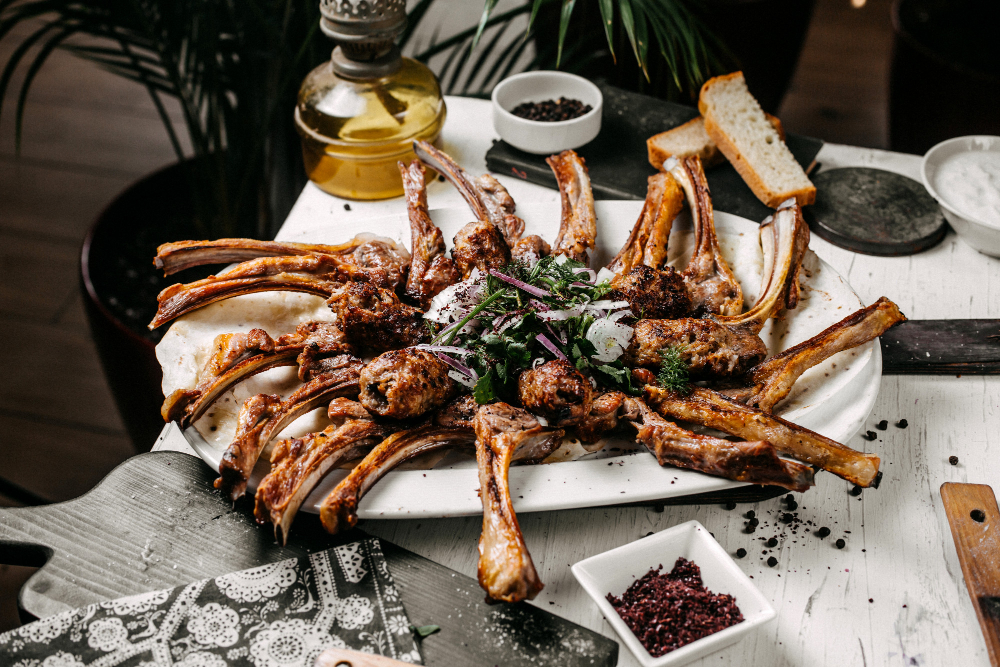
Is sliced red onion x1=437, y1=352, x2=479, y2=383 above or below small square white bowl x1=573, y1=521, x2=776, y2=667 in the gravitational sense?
above

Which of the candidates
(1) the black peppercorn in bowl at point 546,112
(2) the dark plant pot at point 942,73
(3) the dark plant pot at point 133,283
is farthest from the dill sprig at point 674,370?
(2) the dark plant pot at point 942,73

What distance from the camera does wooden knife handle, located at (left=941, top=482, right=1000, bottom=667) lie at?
1.81 meters

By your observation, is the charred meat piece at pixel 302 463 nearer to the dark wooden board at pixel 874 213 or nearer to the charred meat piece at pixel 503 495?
the charred meat piece at pixel 503 495

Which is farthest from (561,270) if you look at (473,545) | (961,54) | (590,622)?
(961,54)

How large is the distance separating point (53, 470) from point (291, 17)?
2514 millimetres

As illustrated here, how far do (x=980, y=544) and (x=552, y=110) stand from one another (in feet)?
7.41

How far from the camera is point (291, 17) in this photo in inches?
146

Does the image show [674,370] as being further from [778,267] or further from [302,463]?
[302,463]

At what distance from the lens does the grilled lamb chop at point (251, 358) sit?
2.03 m

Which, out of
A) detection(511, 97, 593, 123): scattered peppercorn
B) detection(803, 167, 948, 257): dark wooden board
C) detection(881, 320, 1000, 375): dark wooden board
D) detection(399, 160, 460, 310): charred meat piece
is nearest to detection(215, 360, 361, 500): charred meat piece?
detection(399, 160, 460, 310): charred meat piece

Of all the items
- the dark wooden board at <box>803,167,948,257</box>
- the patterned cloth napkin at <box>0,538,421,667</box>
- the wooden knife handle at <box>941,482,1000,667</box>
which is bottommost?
the wooden knife handle at <box>941,482,1000,667</box>

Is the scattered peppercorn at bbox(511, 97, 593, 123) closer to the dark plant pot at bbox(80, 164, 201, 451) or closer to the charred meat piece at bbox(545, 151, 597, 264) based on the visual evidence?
the charred meat piece at bbox(545, 151, 597, 264)

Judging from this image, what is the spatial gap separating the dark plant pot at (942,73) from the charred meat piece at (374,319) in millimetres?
3563

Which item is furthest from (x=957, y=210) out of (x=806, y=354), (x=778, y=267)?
(x=806, y=354)
